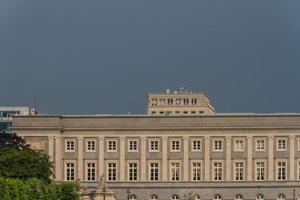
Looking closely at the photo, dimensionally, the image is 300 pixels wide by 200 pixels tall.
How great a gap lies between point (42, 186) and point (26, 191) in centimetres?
683

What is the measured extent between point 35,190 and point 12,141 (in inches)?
1560

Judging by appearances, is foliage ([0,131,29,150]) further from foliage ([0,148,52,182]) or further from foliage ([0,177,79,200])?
foliage ([0,177,79,200])

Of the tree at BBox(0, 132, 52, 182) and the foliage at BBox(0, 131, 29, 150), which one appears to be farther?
the foliage at BBox(0, 131, 29, 150)

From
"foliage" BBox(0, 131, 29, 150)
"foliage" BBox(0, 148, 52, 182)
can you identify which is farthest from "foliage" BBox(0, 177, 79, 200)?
"foliage" BBox(0, 131, 29, 150)

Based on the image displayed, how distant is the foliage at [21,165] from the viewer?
181125mm

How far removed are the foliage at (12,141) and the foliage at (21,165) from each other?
8.91 metres

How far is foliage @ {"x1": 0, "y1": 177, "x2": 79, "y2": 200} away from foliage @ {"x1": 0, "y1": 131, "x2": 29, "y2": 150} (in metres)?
23.7

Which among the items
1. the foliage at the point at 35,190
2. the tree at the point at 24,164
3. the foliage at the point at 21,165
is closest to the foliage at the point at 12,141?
the tree at the point at 24,164

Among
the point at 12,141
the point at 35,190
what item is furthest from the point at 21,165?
the point at 35,190

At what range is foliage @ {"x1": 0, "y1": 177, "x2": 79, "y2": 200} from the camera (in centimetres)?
15262

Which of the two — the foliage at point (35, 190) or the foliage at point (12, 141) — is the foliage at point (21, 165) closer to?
the foliage at point (12, 141)

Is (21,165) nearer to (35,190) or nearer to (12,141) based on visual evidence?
(12,141)

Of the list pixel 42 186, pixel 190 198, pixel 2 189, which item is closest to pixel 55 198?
pixel 42 186

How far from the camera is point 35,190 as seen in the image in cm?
15788
